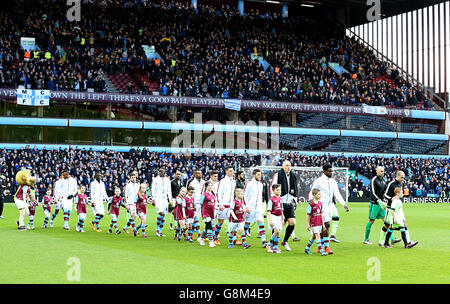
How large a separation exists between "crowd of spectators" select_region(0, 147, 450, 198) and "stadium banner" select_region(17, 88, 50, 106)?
5.12 metres

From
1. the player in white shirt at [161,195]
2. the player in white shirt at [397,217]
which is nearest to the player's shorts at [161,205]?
the player in white shirt at [161,195]

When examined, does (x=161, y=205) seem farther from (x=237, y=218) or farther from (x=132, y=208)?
(x=237, y=218)

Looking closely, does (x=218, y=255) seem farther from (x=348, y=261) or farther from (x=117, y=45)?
(x=117, y=45)

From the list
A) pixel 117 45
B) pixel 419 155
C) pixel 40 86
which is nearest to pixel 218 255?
pixel 40 86

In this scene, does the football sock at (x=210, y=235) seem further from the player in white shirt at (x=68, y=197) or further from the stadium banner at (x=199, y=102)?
the stadium banner at (x=199, y=102)

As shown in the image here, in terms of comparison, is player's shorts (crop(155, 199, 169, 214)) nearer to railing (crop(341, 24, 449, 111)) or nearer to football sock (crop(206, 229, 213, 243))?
football sock (crop(206, 229, 213, 243))

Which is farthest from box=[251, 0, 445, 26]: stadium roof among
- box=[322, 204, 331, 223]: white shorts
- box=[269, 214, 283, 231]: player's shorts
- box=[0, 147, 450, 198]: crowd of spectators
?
box=[269, 214, 283, 231]: player's shorts

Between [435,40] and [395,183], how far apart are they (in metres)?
53.2

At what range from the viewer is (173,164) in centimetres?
4553

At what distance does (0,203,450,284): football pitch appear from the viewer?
11.4 metres

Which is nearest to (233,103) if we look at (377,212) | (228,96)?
(228,96)

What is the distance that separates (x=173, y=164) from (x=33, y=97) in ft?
40.8

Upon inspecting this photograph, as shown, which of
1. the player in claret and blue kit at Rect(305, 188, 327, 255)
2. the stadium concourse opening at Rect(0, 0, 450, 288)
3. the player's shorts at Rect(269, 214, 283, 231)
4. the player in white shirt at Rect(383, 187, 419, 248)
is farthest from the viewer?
the stadium concourse opening at Rect(0, 0, 450, 288)

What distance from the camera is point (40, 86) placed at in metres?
48.2
